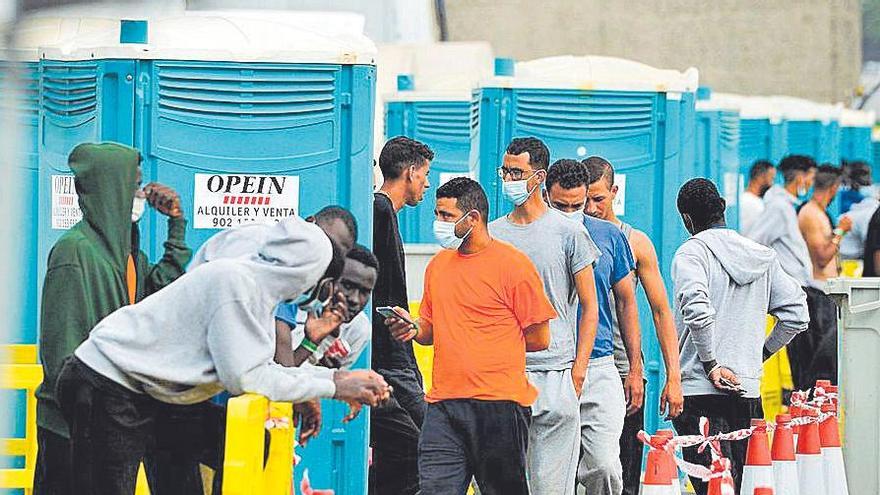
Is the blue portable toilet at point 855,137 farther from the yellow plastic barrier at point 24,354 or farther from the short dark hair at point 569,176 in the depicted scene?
the yellow plastic barrier at point 24,354

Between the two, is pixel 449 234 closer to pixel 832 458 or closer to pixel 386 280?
pixel 386 280

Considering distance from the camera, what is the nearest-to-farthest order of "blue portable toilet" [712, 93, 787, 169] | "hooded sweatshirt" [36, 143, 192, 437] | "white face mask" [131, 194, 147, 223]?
"hooded sweatshirt" [36, 143, 192, 437], "white face mask" [131, 194, 147, 223], "blue portable toilet" [712, 93, 787, 169]

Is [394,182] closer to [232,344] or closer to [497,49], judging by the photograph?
[232,344]

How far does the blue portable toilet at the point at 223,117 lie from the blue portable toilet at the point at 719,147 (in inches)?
237

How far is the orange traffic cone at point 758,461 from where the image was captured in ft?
24.5

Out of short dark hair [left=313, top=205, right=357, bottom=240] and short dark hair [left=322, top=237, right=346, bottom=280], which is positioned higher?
short dark hair [left=313, top=205, right=357, bottom=240]

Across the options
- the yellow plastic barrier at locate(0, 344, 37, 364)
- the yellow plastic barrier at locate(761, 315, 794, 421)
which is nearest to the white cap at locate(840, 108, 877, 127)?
the yellow plastic barrier at locate(761, 315, 794, 421)

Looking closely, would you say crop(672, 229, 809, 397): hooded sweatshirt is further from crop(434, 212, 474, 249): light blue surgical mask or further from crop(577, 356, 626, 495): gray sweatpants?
crop(434, 212, 474, 249): light blue surgical mask

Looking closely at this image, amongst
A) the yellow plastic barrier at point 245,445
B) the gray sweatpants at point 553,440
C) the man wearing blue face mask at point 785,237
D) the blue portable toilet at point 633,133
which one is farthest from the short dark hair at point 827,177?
the yellow plastic barrier at point 245,445

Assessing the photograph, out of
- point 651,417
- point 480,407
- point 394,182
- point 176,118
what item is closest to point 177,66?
point 176,118

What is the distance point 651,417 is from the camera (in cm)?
1014

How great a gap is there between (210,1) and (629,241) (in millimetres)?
5925

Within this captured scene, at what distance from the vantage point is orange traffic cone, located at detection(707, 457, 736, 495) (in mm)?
6898

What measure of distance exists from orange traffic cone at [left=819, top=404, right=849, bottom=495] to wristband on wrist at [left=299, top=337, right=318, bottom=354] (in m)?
2.91
